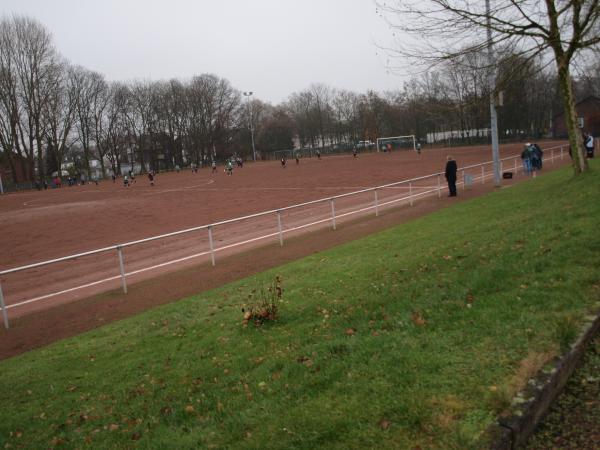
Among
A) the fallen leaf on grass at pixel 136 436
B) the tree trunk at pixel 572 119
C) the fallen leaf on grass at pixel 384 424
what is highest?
the tree trunk at pixel 572 119

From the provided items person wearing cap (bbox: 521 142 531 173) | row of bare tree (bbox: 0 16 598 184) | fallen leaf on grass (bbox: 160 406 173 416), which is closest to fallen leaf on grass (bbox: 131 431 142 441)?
fallen leaf on grass (bbox: 160 406 173 416)

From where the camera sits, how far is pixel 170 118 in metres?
106

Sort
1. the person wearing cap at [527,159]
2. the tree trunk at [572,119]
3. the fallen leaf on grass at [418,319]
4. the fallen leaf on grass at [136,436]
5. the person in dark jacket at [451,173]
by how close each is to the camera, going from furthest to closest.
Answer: the person wearing cap at [527,159]
the person in dark jacket at [451,173]
the tree trunk at [572,119]
the fallen leaf on grass at [418,319]
the fallen leaf on grass at [136,436]

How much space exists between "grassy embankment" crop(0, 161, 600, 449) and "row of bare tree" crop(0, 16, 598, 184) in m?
51.9

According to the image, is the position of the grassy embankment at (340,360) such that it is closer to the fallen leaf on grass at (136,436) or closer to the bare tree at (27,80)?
the fallen leaf on grass at (136,436)

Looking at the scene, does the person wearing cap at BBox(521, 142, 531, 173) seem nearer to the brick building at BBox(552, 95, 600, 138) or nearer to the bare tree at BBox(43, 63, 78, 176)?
the brick building at BBox(552, 95, 600, 138)

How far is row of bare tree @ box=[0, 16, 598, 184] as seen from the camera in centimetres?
7231

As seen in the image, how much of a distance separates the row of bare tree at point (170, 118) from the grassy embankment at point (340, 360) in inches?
2041

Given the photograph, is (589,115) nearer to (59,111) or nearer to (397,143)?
(397,143)

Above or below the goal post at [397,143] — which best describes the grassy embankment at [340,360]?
below

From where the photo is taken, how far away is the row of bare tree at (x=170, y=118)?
7231cm

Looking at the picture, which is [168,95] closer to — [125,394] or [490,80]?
[490,80]

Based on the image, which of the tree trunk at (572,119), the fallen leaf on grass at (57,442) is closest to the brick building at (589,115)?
the tree trunk at (572,119)

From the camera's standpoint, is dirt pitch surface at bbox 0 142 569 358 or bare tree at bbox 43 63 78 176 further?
bare tree at bbox 43 63 78 176
